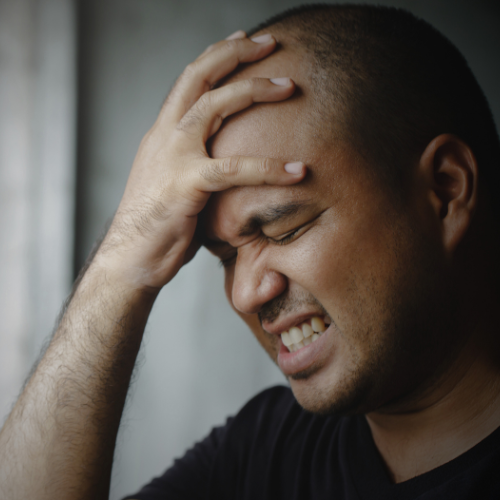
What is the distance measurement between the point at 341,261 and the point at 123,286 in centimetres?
64

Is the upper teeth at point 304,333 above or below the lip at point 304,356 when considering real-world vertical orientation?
above

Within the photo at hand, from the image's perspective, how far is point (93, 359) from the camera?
116cm

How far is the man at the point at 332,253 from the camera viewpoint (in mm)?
1023

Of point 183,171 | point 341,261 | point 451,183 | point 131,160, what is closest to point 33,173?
point 131,160

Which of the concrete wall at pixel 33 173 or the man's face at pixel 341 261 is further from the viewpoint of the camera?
the concrete wall at pixel 33 173

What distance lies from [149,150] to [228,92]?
32 centimetres

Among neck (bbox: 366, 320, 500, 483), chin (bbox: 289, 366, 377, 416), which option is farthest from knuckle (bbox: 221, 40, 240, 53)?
neck (bbox: 366, 320, 500, 483)

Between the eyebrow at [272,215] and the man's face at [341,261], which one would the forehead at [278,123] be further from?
the eyebrow at [272,215]

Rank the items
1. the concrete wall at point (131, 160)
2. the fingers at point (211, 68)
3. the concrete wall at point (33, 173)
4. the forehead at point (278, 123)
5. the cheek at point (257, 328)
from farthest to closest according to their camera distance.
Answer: the concrete wall at point (131, 160)
the concrete wall at point (33, 173)
the cheek at point (257, 328)
the fingers at point (211, 68)
the forehead at point (278, 123)

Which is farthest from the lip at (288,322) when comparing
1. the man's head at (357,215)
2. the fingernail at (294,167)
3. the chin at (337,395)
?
the fingernail at (294,167)

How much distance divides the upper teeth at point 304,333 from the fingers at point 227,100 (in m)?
0.58

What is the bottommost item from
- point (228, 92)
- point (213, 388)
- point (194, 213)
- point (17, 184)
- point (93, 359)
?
point (213, 388)

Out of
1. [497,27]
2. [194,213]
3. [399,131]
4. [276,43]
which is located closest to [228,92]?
[276,43]

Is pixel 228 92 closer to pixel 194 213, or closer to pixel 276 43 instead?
pixel 276 43
